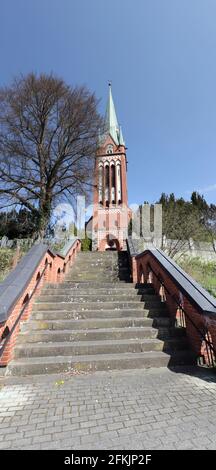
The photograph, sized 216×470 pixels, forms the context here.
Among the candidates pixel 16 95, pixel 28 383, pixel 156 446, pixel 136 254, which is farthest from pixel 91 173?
pixel 156 446

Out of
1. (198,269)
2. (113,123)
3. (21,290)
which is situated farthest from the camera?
(113,123)

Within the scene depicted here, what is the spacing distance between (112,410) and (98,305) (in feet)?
8.56

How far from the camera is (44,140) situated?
18.6 m

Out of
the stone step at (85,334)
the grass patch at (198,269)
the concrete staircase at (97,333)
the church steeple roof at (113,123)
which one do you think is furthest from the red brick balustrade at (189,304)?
the church steeple roof at (113,123)

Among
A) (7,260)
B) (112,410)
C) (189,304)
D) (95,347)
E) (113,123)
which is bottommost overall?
(112,410)

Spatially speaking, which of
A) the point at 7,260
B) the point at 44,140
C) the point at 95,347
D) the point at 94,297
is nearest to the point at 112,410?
the point at 95,347

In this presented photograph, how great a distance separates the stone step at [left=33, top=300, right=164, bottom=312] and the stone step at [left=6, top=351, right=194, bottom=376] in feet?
3.99

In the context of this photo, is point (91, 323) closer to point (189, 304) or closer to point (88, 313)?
point (88, 313)

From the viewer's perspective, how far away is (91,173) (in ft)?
65.8

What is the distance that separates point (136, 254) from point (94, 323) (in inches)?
157

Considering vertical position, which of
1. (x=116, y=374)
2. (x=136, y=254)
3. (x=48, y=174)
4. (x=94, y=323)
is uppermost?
(x=48, y=174)

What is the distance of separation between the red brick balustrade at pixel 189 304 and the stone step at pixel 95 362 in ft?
0.92

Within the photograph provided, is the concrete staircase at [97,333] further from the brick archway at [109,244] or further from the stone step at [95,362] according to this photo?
the brick archway at [109,244]

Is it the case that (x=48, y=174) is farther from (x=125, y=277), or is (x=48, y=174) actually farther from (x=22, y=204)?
(x=125, y=277)
